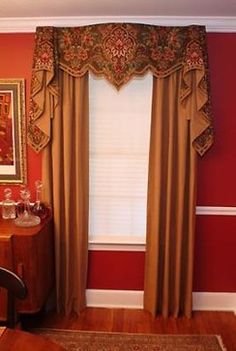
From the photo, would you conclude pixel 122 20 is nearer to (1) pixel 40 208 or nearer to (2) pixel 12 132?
(2) pixel 12 132

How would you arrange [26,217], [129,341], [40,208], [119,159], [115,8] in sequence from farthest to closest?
[119,159] < [40,208] < [26,217] < [129,341] < [115,8]

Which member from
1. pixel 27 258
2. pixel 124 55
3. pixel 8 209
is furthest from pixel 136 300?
Result: pixel 124 55

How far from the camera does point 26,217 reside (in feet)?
8.74

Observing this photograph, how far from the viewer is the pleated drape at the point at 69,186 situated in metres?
2.69

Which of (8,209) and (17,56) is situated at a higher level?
(17,56)

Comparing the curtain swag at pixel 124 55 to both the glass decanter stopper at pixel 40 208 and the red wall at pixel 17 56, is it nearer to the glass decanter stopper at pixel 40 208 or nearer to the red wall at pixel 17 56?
the red wall at pixel 17 56

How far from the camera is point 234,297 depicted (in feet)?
9.77

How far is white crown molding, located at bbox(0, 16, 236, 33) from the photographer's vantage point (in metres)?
2.60

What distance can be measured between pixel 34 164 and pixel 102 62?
101cm

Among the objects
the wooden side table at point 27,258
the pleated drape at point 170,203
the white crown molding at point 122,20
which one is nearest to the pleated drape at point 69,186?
the wooden side table at point 27,258

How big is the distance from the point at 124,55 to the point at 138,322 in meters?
2.15

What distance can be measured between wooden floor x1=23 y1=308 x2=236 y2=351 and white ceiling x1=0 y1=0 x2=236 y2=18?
241 cm

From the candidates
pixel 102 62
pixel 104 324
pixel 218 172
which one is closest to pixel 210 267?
pixel 218 172

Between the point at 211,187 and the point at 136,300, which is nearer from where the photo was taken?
the point at 211,187
